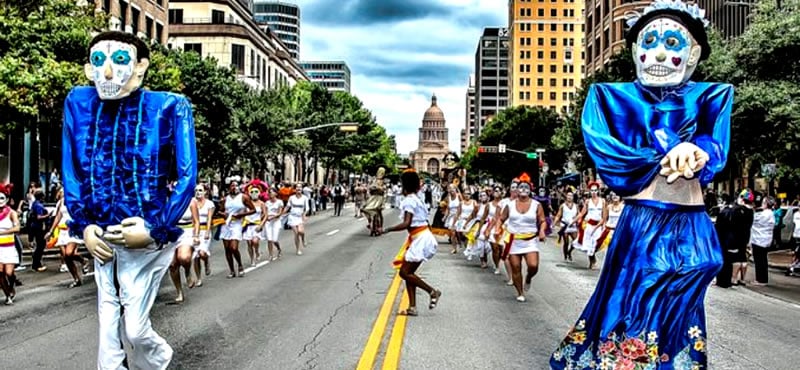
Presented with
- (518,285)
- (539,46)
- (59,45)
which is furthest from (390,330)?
(539,46)

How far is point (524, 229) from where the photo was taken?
1225 centimetres

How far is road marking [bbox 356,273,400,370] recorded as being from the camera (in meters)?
7.24

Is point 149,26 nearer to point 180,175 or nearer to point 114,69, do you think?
point 114,69

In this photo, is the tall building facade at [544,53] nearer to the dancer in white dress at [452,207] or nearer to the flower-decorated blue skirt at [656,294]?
the dancer in white dress at [452,207]

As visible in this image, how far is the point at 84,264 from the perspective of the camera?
1588 cm

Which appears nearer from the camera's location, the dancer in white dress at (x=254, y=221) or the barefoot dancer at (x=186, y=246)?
the barefoot dancer at (x=186, y=246)

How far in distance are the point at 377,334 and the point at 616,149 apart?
15.0ft

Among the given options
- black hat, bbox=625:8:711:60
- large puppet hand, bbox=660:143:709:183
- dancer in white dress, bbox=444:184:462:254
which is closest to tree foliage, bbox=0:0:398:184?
dancer in white dress, bbox=444:184:462:254

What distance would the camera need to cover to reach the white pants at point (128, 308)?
4793 millimetres

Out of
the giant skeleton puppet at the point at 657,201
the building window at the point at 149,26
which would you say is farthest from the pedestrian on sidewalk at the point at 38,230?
the building window at the point at 149,26

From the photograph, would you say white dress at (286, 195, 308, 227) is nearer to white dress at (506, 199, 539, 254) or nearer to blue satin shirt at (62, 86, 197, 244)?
white dress at (506, 199, 539, 254)

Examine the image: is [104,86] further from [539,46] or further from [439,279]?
[539,46]

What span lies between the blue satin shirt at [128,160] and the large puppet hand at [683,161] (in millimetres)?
2648

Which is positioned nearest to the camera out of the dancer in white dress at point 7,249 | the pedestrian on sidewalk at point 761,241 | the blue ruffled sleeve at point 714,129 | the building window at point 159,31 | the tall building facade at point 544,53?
the blue ruffled sleeve at point 714,129
